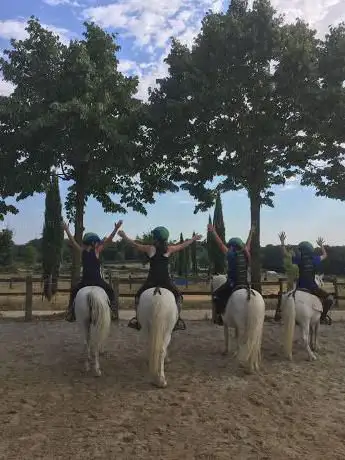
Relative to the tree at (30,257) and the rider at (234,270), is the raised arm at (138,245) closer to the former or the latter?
the rider at (234,270)

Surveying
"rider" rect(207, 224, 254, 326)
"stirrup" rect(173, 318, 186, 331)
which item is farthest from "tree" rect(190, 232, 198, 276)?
"stirrup" rect(173, 318, 186, 331)

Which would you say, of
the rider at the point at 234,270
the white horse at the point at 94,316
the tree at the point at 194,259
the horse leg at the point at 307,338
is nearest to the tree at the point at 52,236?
the tree at the point at 194,259

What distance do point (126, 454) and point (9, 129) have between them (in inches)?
480

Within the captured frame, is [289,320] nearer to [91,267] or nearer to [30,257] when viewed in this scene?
[91,267]

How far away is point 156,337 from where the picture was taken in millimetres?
6711

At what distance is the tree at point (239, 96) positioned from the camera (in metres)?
14.5

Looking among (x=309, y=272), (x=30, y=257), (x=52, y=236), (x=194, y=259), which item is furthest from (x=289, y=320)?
(x=30, y=257)

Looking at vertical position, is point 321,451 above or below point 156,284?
below

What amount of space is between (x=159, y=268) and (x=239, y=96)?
925cm

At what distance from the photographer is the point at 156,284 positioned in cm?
748

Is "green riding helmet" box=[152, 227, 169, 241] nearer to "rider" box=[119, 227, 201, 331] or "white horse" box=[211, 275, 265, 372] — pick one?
"rider" box=[119, 227, 201, 331]

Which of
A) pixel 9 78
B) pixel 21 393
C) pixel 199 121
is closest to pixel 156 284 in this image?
pixel 21 393

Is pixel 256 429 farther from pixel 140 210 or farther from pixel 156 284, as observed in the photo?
pixel 140 210

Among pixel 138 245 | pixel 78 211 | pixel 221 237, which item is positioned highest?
pixel 221 237
